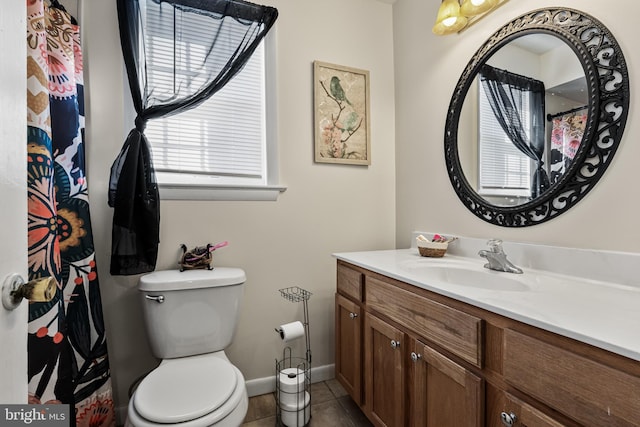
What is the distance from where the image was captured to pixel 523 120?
1.34m

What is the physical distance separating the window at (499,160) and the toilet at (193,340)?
4.37 feet

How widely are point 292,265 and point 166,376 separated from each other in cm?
87

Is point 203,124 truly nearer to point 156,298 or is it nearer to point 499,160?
point 156,298

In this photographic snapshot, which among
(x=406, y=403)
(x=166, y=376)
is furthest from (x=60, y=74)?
(x=406, y=403)

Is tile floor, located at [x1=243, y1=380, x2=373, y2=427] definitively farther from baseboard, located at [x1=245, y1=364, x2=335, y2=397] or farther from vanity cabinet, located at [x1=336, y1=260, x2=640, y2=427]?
vanity cabinet, located at [x1=336, y1=260, x2=640, y2=427]

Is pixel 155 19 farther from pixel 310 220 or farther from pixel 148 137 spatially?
pixel 310 220

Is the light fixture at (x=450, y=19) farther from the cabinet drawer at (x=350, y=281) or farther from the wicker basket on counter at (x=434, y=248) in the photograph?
the cabinet drawer at (x=350, y=281)

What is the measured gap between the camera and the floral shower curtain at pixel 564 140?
3.70ft

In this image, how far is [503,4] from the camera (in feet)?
4.55

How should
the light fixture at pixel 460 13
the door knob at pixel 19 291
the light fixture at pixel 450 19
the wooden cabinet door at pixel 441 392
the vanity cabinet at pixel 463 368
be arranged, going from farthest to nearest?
the light fixture at pixel 450 19 < the light fixture at pixel 460 13 < the wooden cabinet door at pixel 441 392 < the vanity cabinet at pixel 463 368 < the door knob at pixel 19 291

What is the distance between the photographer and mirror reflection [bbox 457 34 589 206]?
1.16m

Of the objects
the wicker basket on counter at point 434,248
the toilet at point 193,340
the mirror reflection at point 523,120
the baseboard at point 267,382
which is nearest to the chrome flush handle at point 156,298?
the toilet at point 193,340

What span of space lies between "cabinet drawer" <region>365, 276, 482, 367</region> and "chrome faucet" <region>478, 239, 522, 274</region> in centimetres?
41

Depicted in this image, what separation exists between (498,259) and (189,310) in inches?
55.1
